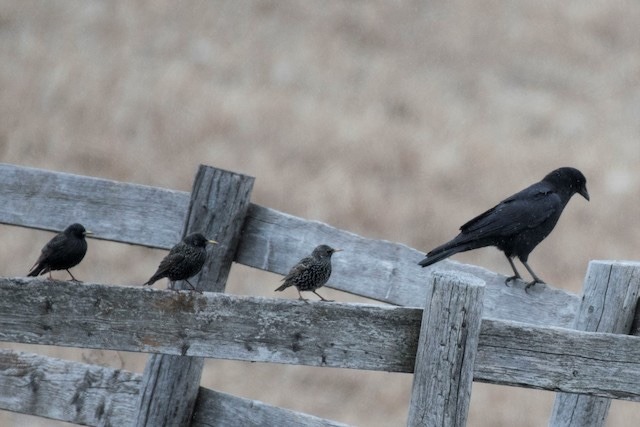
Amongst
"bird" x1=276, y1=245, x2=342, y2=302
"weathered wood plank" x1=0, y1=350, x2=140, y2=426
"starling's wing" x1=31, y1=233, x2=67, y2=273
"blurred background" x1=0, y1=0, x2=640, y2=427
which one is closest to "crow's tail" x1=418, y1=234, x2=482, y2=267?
"bird" x1=276, y1=245, x2=342, y2=302

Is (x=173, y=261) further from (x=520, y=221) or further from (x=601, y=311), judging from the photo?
(x=520, y=221)

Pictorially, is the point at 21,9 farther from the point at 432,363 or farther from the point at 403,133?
the point at 432,363

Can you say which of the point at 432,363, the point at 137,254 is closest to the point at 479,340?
the point at 432,363

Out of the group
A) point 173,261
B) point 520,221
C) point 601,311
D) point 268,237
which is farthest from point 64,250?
point 520,221

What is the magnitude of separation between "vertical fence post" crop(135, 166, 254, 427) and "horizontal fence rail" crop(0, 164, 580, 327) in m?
Result: 0.12

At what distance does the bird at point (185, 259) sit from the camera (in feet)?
12.9

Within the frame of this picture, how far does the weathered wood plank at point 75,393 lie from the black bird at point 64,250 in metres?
0.52

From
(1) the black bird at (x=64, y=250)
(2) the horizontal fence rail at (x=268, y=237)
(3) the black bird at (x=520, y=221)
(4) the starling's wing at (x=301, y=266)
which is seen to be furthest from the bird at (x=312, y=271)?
(3) the black bird at (x=520, y=221)

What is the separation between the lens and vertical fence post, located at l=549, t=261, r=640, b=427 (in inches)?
146

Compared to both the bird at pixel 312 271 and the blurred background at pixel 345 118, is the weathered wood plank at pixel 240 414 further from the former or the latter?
the blurred background at pixel 345 118

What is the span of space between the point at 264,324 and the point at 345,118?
1066 centimetres

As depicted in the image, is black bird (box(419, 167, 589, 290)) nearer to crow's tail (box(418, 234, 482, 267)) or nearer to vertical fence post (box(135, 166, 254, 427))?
crow's tail (box(418, 234, 482, 267))

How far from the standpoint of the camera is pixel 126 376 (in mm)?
4461

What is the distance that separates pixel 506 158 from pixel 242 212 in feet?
29.0
